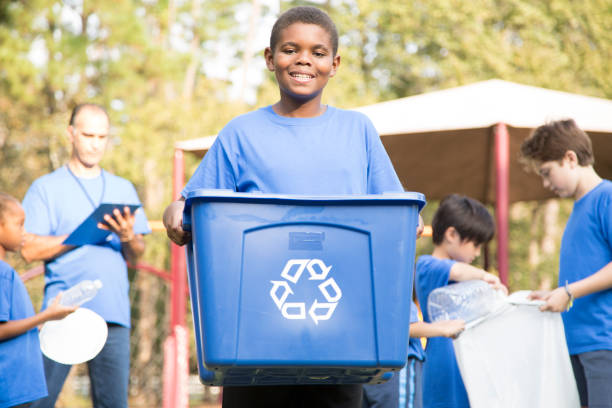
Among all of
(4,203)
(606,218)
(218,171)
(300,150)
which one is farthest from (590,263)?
(4,203)

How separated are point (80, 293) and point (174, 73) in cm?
1235

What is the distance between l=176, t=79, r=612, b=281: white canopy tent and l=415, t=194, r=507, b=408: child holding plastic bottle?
903mm

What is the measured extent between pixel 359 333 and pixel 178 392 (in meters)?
3.71

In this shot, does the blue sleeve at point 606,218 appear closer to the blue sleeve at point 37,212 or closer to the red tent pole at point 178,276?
the blue sleeve at point 37,212

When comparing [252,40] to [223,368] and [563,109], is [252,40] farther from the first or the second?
[223,368]

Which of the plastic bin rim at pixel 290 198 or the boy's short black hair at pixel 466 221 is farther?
the boy's short black hair at pixel 466 221

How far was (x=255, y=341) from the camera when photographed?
1896 millimetres

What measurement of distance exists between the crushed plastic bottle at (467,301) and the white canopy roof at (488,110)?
1.70 meters

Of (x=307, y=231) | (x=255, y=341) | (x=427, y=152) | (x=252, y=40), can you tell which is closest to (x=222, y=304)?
(x=255, y=341)

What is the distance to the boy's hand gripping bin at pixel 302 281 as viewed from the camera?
74.9 inches

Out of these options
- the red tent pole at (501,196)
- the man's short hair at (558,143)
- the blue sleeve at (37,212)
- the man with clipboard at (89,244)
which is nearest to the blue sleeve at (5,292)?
the man with clipboard at (89,244)

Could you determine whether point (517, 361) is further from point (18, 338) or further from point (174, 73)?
point (174, 73)

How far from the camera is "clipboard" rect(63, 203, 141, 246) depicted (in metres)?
3.57

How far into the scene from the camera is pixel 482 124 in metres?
4.95
